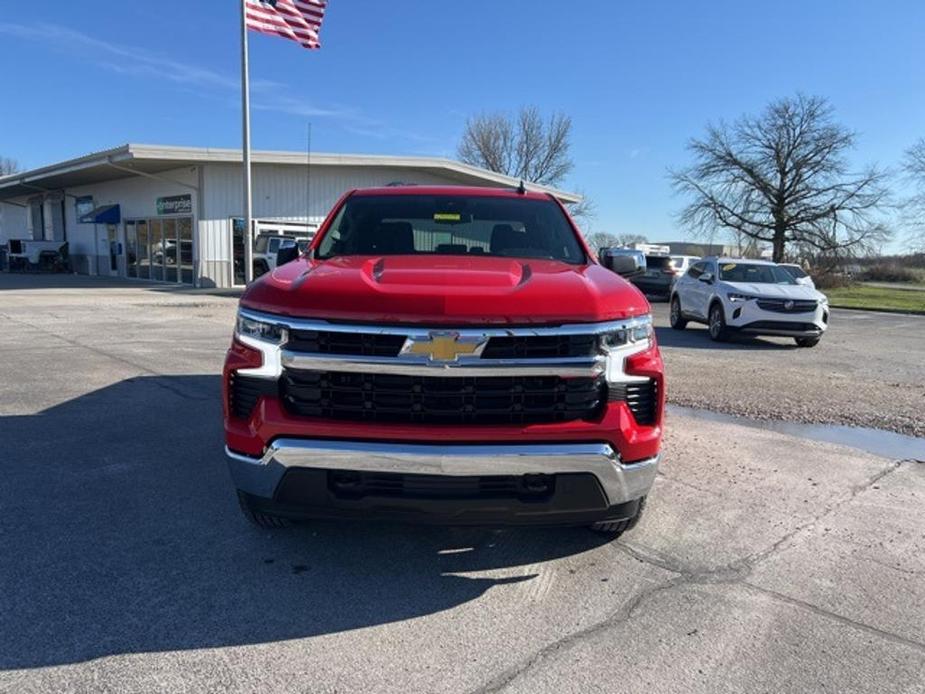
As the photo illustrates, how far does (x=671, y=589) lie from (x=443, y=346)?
161 cm

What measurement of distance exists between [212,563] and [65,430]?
3154 millimetres

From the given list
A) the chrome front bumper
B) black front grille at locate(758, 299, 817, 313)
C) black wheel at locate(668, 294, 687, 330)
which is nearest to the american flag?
black wheel at locate(668, 294, 687, 330)

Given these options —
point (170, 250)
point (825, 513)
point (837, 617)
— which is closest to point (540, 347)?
point (837, 617)

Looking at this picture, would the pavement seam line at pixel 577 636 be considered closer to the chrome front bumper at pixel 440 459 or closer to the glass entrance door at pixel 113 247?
the chrome front bumper at pixel 440 459

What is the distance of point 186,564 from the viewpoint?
3420 millimetres

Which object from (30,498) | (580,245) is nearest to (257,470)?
(30,498)

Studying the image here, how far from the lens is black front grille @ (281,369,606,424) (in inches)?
116

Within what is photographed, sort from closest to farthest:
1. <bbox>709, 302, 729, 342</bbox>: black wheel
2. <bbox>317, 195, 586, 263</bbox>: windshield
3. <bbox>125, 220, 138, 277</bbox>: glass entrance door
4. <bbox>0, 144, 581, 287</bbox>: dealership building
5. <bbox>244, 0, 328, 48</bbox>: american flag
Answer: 1. <bbox>317, 195, 586, 263</bbox>: windshield
2. <bbox>709, 302, 729, 342</bbox>: black wheel
3. <bbox>244, 0, 328, 48</bbox>: american flag
4. <bbox>0, 144, 581, 287</bbox>: dealership building
5. <bbox>125, 220, 138, 277</bbox>: glass entrance door

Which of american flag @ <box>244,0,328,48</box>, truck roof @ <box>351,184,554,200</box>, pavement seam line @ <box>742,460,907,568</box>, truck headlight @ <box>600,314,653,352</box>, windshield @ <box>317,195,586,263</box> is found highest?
american flag @ <box>244,0,328,48</box>

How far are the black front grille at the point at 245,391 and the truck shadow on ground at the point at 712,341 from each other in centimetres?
1010

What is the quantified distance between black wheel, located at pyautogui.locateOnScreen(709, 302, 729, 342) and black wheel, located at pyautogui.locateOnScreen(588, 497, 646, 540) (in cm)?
1000

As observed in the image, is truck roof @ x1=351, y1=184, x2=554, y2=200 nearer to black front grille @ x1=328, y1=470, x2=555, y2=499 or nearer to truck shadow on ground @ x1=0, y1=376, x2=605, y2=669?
truck shadow on ground @ x1=0, y1=376, x2=605, y2=669

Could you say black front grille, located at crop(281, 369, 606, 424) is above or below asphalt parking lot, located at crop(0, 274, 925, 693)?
above

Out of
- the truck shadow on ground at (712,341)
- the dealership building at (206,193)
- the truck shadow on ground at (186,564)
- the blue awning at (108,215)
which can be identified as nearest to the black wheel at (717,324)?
the truck shadow on ground at (712,341)
